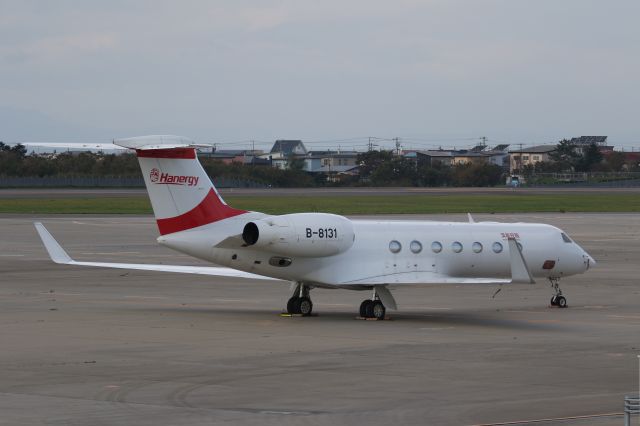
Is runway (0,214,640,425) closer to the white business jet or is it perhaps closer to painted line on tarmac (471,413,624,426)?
painted line on tarmac (471,413,624,426)

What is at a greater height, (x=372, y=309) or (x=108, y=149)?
(x=108, y=149)

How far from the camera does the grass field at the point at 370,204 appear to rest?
7938 cm

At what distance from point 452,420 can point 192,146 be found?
1123cm

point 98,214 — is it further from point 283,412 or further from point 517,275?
point 283,412

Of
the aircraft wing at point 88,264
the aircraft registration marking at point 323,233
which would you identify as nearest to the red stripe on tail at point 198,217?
the aircraft registration marking at point 323,233

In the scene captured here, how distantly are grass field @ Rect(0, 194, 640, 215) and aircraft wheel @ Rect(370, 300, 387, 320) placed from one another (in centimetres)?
4887

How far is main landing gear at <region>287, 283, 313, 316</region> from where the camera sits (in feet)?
86.1

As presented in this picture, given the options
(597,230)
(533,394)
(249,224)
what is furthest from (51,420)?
(597,230)

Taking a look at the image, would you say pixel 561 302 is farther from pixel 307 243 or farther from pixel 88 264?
pixel 88 264

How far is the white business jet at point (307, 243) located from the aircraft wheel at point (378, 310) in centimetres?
2

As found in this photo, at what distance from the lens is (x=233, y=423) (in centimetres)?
1434

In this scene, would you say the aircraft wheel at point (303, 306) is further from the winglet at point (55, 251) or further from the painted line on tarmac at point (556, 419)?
the painted line on tarmac at point (556, 419)

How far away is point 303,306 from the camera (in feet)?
86.2

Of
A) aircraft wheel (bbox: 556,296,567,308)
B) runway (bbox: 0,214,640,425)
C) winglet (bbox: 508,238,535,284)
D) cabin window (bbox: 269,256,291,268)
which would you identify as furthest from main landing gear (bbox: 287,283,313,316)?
aircraft wheel (bbox: 556,296,567,308)
